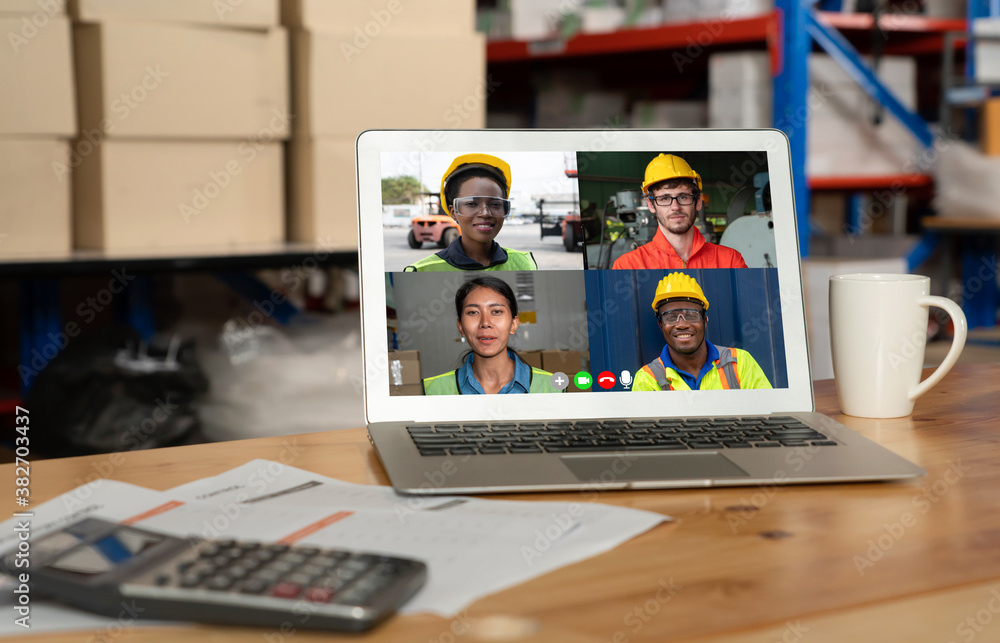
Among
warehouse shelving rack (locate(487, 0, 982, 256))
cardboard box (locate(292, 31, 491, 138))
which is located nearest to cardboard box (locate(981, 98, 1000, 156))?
warehouse shelving rack (locate(487, 0, 982, 256))

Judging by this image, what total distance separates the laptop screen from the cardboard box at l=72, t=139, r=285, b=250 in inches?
41.1

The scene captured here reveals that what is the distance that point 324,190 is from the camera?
1.79 metres

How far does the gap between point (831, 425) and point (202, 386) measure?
128 cm

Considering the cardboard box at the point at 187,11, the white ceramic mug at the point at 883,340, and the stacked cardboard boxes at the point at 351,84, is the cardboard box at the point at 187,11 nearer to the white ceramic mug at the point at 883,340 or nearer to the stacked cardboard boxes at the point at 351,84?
the stacked cardboard boxes at the point at 351,84

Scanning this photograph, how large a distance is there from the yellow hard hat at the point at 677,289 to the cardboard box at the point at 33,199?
4.04 feet

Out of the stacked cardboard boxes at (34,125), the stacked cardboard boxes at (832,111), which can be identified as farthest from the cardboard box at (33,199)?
the stacked cardboard boxes at (832,111)

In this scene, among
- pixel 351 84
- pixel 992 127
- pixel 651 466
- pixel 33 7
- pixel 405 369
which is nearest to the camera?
pixel 651 466

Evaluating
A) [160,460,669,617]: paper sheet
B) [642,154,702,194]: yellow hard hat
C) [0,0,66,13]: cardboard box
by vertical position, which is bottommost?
[160,460,669,617]: paper sheet

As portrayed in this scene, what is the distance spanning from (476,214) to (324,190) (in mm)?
1120

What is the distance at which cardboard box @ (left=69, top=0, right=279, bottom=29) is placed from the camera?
62.0 inches

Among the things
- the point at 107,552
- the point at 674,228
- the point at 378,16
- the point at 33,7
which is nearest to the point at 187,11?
the point at 33,7

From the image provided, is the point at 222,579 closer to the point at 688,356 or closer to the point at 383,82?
the point at 688,356

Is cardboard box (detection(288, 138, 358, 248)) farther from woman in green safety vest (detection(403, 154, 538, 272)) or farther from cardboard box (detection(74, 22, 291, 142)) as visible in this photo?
woman in green safety vest (detection(403, 154, 538, 272))

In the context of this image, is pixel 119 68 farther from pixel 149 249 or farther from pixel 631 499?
pixel 631 499
